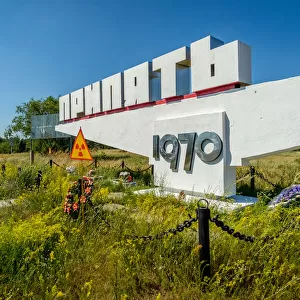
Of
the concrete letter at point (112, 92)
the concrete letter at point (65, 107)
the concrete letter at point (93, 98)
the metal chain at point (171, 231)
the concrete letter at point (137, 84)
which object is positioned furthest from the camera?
the concrete letter at point (65, 107)

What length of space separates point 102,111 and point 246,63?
17.1 feet

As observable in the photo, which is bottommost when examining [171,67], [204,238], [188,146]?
[204,238]

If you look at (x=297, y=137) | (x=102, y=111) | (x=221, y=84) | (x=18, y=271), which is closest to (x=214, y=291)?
(x=18, y=271)

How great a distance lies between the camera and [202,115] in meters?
5.74

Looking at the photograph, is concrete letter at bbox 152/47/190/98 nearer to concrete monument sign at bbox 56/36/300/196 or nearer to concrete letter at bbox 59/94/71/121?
concrete monument sign at bbox 56/36/300/196

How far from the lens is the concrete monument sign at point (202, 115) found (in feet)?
15.5

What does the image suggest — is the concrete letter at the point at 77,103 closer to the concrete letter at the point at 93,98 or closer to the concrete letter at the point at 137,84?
the concrete letter at the point at 93,98

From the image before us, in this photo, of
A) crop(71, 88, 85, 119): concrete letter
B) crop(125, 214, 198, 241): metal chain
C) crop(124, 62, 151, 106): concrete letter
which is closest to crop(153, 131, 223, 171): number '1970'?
crop(124, 62, 151, 106): concrete letter

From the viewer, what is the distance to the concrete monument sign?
473 cm

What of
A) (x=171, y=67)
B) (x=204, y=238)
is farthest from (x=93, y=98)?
(x=204, y=238)

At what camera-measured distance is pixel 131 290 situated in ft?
7.10

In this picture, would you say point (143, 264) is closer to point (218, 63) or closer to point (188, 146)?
point (188, 146)

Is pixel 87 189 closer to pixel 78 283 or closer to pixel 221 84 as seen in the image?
pixel 78 283

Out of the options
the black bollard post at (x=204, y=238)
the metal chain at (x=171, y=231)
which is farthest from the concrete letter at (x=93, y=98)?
the black bollard post at (x=204, y=238)
